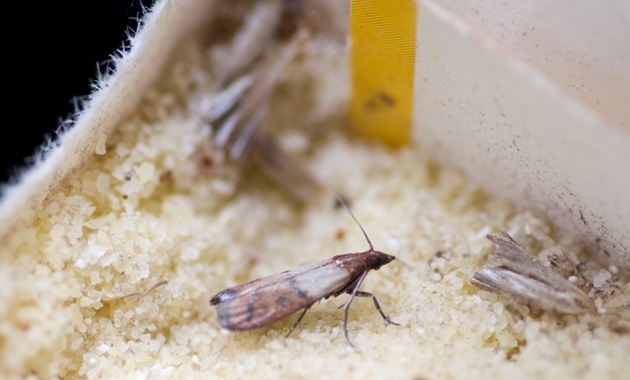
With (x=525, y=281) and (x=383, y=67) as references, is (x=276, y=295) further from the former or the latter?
(x=383, y=67)

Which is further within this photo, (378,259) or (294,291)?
(378,259)

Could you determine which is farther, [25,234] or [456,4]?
[456,4]

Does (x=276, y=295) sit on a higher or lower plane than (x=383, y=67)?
lower

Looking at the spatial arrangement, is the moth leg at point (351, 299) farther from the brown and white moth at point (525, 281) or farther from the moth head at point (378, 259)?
the brown and white moth at point (525, 281)

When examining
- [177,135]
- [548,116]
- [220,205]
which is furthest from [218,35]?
[548,116]

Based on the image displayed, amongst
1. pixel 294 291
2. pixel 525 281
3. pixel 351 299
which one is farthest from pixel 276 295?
pixel 525 281

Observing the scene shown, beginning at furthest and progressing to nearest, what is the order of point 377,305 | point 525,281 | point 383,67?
point 383,67, point 377,305, point 525,281

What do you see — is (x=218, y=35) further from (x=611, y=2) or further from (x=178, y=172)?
(x=611, y=2)
